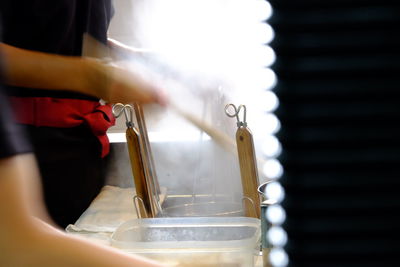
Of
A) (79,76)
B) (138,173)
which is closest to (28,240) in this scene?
(79,76)

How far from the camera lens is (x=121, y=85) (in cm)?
148

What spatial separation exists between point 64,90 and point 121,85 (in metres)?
0.60

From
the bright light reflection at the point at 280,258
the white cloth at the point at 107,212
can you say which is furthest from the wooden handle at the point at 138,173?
the bright light reflection at the point at 280,258

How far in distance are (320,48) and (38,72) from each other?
1.38 metres

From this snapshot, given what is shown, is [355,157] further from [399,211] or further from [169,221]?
[169,221]

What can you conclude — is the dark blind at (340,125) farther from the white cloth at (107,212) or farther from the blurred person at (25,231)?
the white cloth at (107,212)

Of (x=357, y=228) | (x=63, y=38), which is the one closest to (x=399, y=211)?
(x=357, y=228)

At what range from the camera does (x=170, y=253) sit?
54.6 inches

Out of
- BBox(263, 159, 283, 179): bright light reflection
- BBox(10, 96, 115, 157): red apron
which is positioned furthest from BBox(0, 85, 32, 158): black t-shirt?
BBox(10, 96, 115, 157): red apron

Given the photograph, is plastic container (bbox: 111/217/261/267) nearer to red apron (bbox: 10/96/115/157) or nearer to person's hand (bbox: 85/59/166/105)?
person's hand (bbox: 85/59/166/105)

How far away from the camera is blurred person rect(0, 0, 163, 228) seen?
5.11ft

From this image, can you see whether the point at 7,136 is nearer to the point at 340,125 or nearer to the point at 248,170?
the point at 340,125

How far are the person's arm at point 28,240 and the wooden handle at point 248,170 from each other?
4.15ft

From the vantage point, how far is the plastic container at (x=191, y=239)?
1.36 meters
